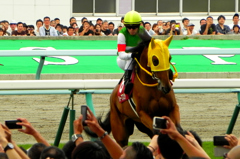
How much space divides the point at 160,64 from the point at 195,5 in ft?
57.4

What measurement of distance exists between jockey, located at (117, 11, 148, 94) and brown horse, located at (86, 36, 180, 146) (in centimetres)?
9

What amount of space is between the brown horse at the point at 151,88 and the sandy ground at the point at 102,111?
6.31 feet

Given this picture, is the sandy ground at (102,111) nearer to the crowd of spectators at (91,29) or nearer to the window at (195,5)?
the crowd of spectators at (91,29)

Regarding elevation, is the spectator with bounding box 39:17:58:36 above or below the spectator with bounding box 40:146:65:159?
above

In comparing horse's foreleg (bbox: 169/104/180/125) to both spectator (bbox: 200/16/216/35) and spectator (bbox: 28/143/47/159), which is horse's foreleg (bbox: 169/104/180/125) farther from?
spectator (bbox: 200/16/216/35)

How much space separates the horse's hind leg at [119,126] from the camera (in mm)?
7430

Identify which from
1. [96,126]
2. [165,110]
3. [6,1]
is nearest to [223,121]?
[165,110]

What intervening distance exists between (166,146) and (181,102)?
8.04m

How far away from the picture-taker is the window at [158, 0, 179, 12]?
23.6m

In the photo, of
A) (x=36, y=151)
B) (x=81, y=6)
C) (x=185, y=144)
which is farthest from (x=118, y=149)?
(x=81, y=6)

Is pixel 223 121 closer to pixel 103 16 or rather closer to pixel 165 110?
pixel 165 110

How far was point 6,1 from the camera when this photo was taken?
21312 mm

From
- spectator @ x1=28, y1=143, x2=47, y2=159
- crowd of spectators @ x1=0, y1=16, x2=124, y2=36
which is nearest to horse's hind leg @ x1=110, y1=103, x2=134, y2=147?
spectator @ x1=28, y1=143, x2=47, y2=159

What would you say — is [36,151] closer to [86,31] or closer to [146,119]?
[146,119]
